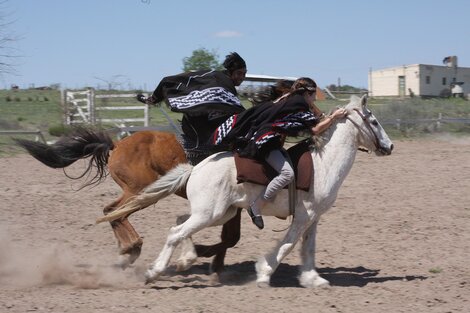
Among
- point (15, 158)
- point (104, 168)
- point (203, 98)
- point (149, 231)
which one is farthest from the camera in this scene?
point (15, 158)

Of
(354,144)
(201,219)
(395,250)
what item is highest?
(354,144)

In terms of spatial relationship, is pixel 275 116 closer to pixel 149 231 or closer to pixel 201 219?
pixel 201 219

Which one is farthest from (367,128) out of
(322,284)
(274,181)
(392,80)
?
(392,80)

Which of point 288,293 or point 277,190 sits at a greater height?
point 277,190

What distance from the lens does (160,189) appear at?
6281mm

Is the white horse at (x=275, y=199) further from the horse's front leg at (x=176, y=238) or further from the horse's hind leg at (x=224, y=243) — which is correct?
the horse's hind leg at (x=224, y=243)

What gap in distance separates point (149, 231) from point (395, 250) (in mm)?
3084

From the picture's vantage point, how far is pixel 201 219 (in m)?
6.00

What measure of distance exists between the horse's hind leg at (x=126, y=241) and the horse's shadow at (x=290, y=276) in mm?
573

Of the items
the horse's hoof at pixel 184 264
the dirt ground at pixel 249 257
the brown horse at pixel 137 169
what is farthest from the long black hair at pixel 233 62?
the dirt ground at pixel 249 257

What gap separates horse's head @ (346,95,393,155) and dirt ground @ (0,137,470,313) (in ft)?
4.31

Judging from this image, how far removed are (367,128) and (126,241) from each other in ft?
8.57

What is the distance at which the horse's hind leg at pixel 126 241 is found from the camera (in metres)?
6.54

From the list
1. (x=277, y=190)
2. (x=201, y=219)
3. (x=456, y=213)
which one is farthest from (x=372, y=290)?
(x=456, y=213)
